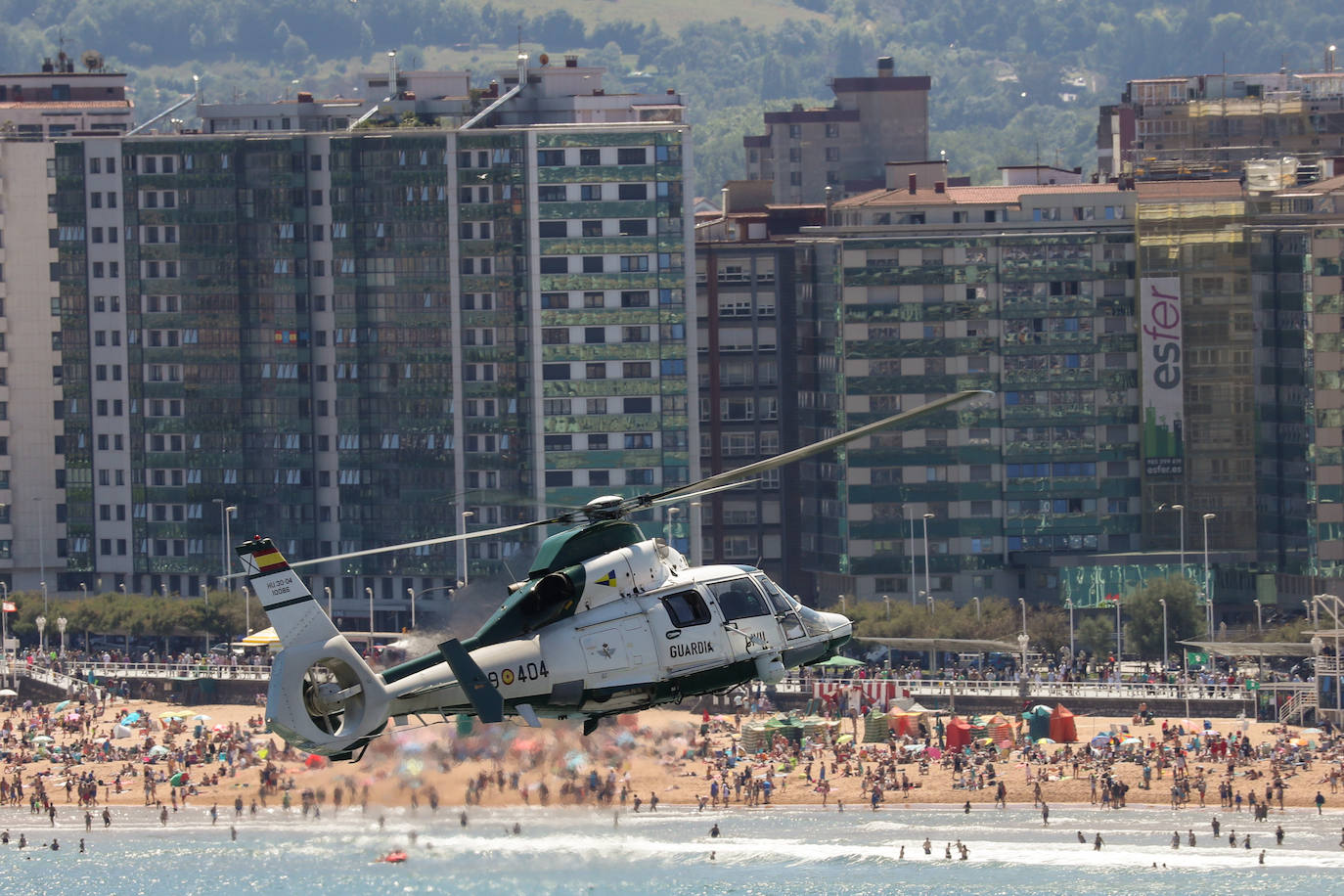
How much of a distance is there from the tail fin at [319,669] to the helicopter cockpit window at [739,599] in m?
8.23

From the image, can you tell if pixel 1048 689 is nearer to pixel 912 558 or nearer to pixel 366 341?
pixel 912 558

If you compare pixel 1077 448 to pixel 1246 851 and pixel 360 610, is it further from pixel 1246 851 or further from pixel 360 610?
pixel 1246 851

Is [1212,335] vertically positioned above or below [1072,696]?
above

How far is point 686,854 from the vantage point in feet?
427

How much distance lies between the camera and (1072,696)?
14838 centimetres

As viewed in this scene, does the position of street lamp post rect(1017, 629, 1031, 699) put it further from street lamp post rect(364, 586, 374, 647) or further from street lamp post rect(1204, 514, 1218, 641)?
street lamp post rect(364, 586, 374, 647)

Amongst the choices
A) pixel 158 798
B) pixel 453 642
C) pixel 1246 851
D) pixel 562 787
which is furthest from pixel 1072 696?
pixel 453 642

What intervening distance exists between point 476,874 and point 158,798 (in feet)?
72.1

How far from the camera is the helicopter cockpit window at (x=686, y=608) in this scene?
7088 cm

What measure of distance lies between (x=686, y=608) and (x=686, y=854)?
60.5 meters

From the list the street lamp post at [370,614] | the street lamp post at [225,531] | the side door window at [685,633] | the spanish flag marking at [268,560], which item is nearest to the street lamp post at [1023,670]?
the street lamp post at [370,614]

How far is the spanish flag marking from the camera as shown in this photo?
68.6 m

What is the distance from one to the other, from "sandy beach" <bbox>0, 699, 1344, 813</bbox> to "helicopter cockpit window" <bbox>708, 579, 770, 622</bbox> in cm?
4310

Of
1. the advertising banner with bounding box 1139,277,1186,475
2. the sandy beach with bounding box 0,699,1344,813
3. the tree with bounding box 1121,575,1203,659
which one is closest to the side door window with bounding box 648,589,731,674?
the sandy beach with bounding box 0,699,1344,813
